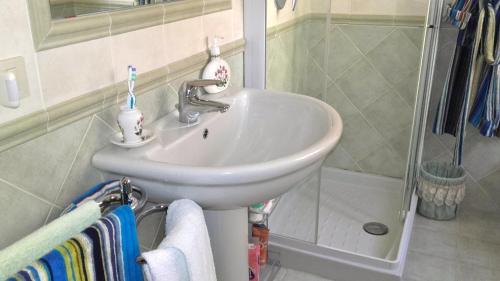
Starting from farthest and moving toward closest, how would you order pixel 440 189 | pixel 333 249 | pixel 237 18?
pixel 440 189 → pixel 333 249 → pixel 237 18

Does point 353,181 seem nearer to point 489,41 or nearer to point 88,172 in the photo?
point 489,41

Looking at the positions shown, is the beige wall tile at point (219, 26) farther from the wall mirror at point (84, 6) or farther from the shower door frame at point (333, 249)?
the wall mirror at point (84, 6)

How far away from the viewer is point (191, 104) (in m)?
1.33

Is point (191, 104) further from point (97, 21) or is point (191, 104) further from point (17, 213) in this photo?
point (17, 213)

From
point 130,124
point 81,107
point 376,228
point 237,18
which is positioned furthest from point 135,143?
point 376,228

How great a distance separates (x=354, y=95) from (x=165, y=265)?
1.93 metres

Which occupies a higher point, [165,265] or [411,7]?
[411,7]

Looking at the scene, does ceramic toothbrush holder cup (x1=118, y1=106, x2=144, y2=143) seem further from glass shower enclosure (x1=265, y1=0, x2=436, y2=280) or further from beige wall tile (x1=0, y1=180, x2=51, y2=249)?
glass shower enclosure (x1=265, y1=0, x2=436, y2=280)

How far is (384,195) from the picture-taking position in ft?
8.30

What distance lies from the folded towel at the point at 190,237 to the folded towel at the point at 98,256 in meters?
0.07

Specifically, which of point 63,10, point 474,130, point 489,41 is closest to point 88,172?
point 63,10

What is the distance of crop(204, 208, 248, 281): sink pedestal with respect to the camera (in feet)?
4.29

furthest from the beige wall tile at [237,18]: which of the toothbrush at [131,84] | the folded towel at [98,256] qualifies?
the folded towel at [98,256]

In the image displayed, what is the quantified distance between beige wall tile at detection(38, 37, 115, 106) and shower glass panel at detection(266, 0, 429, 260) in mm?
929
